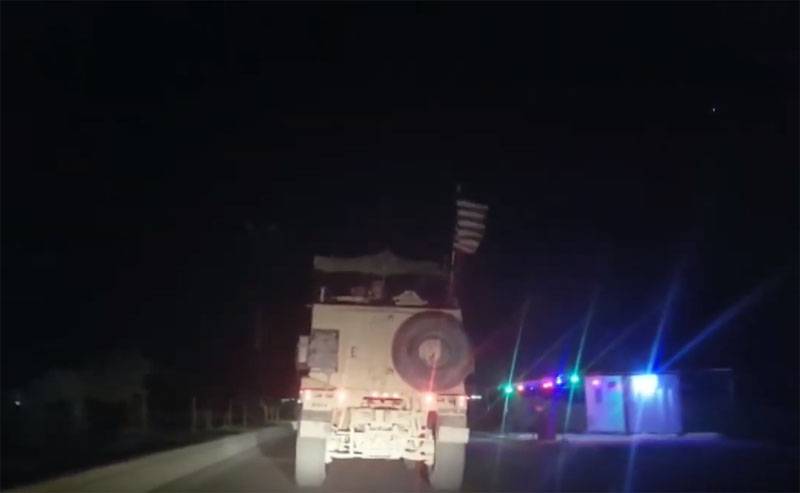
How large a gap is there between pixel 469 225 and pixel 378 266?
4.77 metres

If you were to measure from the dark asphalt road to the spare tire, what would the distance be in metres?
2.09

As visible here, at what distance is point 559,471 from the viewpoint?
66.0 ft

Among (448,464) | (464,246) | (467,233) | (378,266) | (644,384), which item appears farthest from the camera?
(644,384)

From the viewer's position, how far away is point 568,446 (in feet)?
97.2

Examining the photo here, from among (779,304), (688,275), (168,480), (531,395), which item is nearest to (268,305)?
(531,395)

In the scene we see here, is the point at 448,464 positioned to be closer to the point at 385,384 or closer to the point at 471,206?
the point at 385,384

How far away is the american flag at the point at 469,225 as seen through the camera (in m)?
21.1

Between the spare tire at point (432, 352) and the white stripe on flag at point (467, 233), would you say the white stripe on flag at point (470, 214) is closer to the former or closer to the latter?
the white stripe on flag at point (467, 233)

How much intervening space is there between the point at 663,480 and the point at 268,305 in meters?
28.8

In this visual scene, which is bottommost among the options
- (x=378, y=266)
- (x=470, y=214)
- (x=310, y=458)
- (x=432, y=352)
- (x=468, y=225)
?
(x=310, y=458)

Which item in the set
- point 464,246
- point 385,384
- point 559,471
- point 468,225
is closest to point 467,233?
point 468,225

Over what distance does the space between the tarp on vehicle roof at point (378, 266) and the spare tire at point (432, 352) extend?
115 inches

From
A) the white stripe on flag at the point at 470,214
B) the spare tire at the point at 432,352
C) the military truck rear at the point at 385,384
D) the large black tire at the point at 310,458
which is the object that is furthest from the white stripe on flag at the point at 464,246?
the large black tire at the point at 310,458

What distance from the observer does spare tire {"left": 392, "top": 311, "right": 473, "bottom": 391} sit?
612 inches
